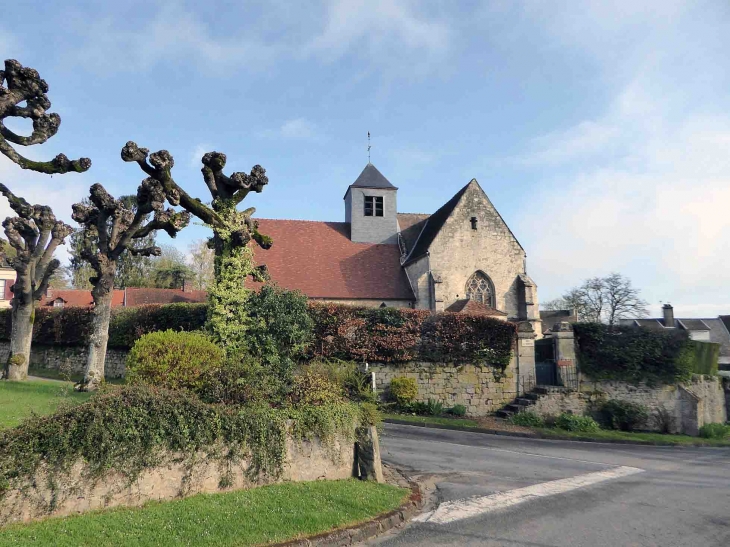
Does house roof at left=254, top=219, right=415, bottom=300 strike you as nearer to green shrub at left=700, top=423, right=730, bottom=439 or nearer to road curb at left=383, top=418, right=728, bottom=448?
road curb at left=383, top=418, right=728, bottom=448

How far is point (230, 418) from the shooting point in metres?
7.46

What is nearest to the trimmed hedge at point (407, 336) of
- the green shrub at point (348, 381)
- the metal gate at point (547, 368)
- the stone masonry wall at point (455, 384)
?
the stone masonry wall at point (455, 384)

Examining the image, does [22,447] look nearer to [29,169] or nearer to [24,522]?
[24,522]

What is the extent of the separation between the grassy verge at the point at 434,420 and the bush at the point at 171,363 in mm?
8483

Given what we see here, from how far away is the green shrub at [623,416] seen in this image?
1820cm

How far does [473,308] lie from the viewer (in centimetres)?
2430

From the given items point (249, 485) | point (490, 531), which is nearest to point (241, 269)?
point (249, 485)

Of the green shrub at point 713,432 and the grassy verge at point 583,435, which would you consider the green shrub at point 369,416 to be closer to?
the grassy verge at point 583,435

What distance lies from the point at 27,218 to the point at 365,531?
1573 centimetres

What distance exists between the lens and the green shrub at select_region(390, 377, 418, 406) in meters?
18.0

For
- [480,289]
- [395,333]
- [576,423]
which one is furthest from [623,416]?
[480,289]

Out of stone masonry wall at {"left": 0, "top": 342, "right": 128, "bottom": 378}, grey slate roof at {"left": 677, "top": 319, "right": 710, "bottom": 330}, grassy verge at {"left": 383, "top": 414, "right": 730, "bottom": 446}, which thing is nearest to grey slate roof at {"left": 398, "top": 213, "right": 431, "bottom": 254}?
grassy verge at {"left": 383, "top": 414, "right": 730, "bottom": 446}

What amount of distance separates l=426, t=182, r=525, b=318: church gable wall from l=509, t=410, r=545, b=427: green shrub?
916cm

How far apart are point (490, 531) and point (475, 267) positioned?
21.0 m
